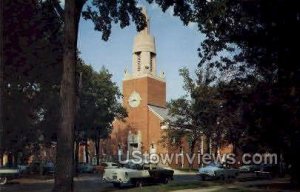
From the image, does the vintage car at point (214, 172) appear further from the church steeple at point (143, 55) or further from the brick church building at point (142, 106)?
the church steeple at point (143, 55)

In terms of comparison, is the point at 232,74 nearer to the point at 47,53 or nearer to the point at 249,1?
the point at 249,1

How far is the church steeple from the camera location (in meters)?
80.2

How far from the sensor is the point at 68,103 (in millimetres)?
18109

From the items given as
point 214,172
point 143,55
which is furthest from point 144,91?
point 214,172

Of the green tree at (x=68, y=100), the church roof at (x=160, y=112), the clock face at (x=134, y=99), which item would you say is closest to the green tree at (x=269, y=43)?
the green tree at (x=68, y=100)

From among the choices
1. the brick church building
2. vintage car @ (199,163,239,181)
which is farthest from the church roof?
vintage car @ (199,163,239,181)

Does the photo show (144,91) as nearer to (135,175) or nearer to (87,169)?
(87,169)

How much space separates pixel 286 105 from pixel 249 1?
4.22m

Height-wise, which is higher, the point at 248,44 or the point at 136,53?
the point at 136,53

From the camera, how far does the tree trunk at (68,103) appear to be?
17688 mm

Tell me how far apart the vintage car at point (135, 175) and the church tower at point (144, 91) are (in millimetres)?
44249

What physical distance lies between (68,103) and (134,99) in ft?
211

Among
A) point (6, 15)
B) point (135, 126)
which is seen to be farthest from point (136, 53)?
point (6, 15)

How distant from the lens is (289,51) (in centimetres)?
1798
